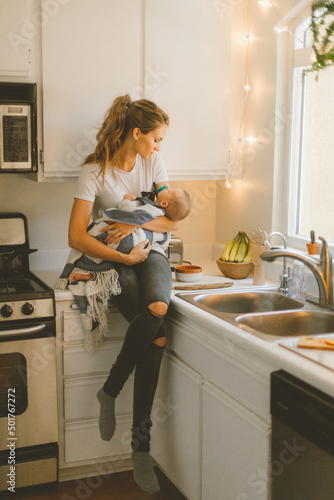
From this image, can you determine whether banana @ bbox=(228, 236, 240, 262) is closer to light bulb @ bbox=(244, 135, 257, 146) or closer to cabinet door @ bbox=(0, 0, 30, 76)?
light bulb @ bbox=(244, 135, 257, 146)

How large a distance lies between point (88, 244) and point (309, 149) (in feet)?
3.71

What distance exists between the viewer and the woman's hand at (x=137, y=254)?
252 cm

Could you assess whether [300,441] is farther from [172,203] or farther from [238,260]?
[238,260]

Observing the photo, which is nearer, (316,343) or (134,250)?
(316,343)

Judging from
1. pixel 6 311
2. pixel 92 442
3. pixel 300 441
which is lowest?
pixel 92 442

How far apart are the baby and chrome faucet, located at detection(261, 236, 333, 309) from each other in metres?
0.42

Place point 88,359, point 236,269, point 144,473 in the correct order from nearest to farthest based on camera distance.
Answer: point 144,473 → point 88,359 → point 236,269

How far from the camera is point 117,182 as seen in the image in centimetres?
263

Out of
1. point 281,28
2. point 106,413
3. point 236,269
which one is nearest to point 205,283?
point 236,269

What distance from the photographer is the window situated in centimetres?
266

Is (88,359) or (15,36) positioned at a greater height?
(15,36)

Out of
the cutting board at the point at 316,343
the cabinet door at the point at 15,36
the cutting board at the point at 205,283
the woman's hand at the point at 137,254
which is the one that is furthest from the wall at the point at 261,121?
the cutting board at the point at 316,343

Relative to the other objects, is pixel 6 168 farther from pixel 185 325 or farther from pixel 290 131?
pixel 290 131

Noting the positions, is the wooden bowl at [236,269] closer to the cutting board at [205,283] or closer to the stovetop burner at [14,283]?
the cutting board at [205,283]
